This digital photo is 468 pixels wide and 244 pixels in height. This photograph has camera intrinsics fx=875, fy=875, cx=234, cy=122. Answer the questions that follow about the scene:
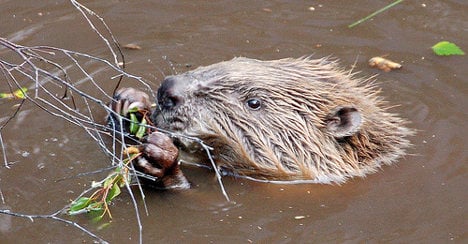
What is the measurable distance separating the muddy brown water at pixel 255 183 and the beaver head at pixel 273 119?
0.12 metres

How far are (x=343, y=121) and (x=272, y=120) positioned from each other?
382 mm

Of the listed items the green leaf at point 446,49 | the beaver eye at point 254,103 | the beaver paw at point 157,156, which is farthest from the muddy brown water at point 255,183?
the beaver eye at point 254,103

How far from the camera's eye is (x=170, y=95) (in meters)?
4.48

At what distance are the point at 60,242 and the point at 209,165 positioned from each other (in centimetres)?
101

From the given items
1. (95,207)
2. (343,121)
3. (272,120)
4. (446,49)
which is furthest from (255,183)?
(446,49)

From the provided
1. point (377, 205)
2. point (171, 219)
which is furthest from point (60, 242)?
point (377, 205)

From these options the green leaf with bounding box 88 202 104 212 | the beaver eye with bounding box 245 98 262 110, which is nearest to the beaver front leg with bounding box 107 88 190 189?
the green leaf with bounding box 88 202 104 212

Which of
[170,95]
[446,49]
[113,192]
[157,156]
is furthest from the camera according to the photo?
[446,49]

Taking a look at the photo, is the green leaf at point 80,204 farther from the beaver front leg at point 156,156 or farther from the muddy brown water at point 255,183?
the beaver front leg at point 156,156

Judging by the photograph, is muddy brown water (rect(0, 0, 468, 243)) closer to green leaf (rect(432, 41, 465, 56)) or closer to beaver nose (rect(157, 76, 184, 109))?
green leaf (rect(432, 41, 465, 56))

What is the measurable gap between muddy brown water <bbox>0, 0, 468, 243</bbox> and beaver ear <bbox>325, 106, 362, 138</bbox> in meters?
0.30

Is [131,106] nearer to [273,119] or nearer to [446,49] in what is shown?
[273,119]

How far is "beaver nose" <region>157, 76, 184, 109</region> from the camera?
177 inches

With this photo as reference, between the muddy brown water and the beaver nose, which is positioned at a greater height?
the beaver nose
